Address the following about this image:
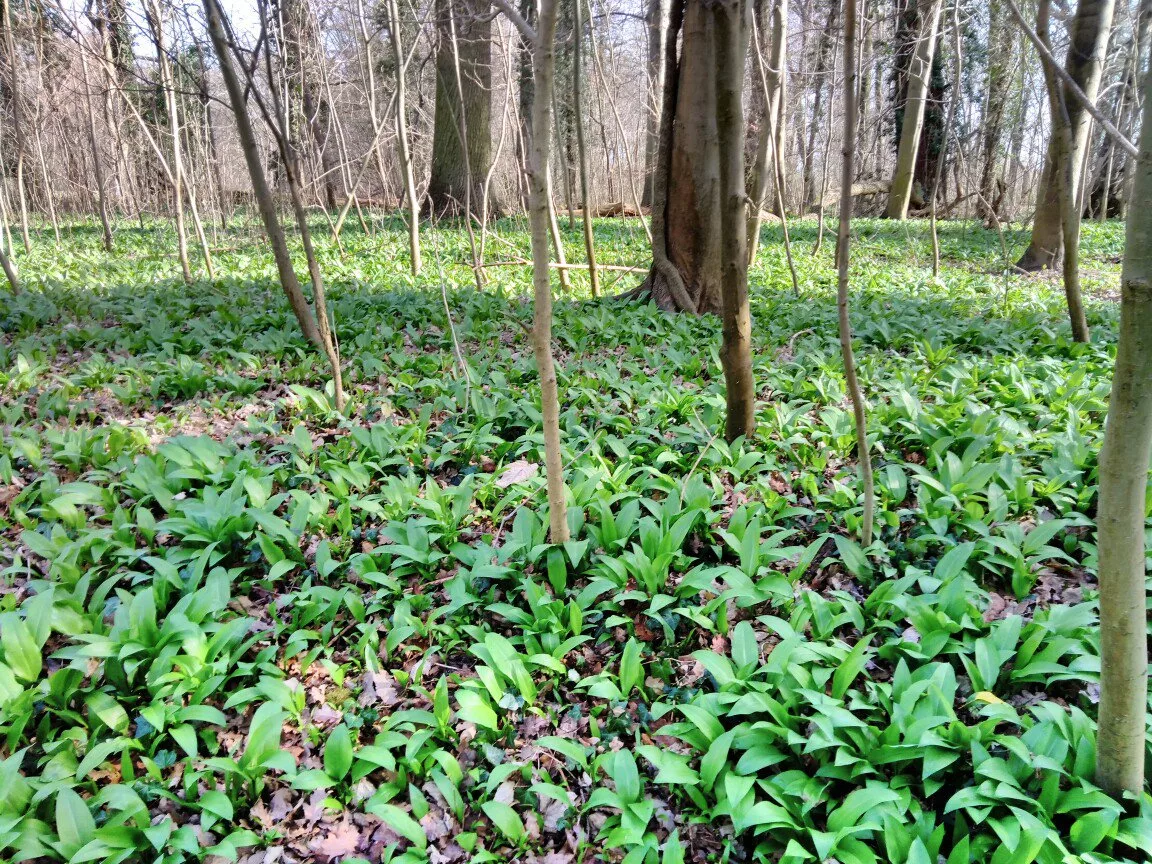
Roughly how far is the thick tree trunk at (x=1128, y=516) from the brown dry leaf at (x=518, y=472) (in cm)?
232

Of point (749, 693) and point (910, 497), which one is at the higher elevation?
point (910, 497)

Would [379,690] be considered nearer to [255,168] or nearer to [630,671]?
[630,671]

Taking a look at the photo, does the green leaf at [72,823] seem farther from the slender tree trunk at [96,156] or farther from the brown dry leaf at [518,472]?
the slender tree trunk at [96,156]

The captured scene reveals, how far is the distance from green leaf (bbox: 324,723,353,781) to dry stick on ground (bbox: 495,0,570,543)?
108 centimetres

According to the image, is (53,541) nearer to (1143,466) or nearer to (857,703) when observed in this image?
(857,703)

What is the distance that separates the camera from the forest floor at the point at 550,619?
1.74 m

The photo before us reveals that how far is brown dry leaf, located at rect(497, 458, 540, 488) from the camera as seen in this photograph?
3.29 metres

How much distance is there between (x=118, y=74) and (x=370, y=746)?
486 inches

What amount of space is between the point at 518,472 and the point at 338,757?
171 cm

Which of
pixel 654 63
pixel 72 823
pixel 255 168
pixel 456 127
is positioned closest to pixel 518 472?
pixel 72 823

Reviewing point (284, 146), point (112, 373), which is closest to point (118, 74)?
point (112, 373)

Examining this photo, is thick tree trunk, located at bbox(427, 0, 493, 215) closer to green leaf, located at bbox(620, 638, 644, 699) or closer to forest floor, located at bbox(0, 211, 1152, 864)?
forest floor, located at bbox(0, 211, 1152, 864)

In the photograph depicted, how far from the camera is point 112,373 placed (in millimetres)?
4516

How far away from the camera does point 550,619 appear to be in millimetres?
2369
